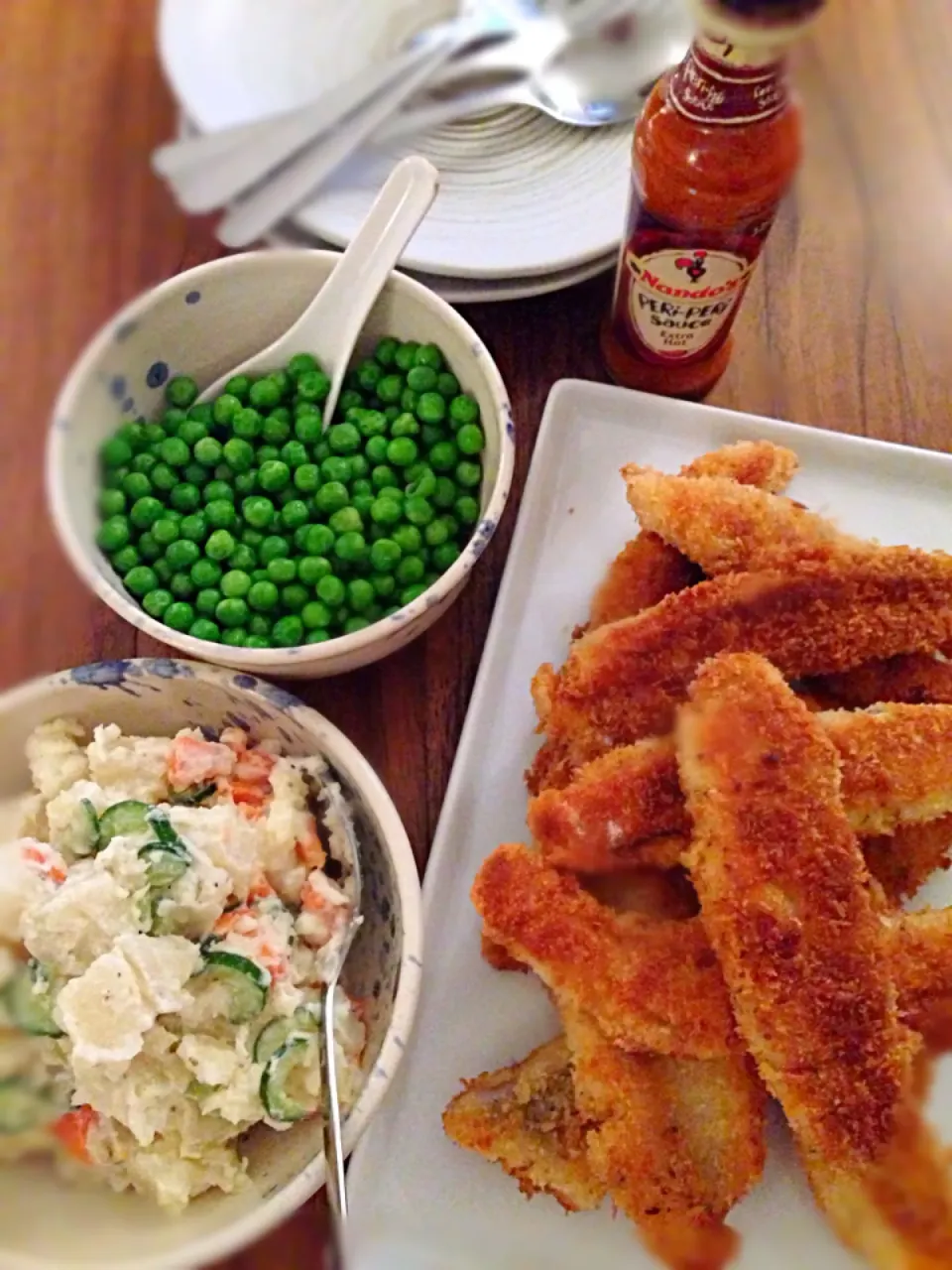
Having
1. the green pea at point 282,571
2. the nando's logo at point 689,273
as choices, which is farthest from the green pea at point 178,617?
the nando's logo at point 689,273

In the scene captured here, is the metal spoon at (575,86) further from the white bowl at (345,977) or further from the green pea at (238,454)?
the white bowl at (345,977)

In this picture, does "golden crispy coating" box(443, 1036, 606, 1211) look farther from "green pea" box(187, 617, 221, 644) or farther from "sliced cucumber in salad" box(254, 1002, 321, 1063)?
"green pea" box(187, 617, 221, 644)

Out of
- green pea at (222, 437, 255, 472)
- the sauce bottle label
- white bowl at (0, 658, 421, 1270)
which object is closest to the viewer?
white bowl at (0, 658, 421, 1270)

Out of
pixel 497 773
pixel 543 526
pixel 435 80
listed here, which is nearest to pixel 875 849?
pixel 497 773

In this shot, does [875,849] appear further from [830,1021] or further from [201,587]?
[201,587]

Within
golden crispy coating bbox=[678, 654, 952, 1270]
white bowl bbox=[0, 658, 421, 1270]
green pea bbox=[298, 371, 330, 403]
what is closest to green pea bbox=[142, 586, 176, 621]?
white bowl bbox=[0, 658, 421, 1270]

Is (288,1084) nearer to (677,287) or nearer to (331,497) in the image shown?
(331,497)

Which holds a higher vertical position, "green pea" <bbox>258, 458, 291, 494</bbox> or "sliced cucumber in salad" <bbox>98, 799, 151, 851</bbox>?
"green pea" <bbox>258, 458, 291, 494</bbox>
